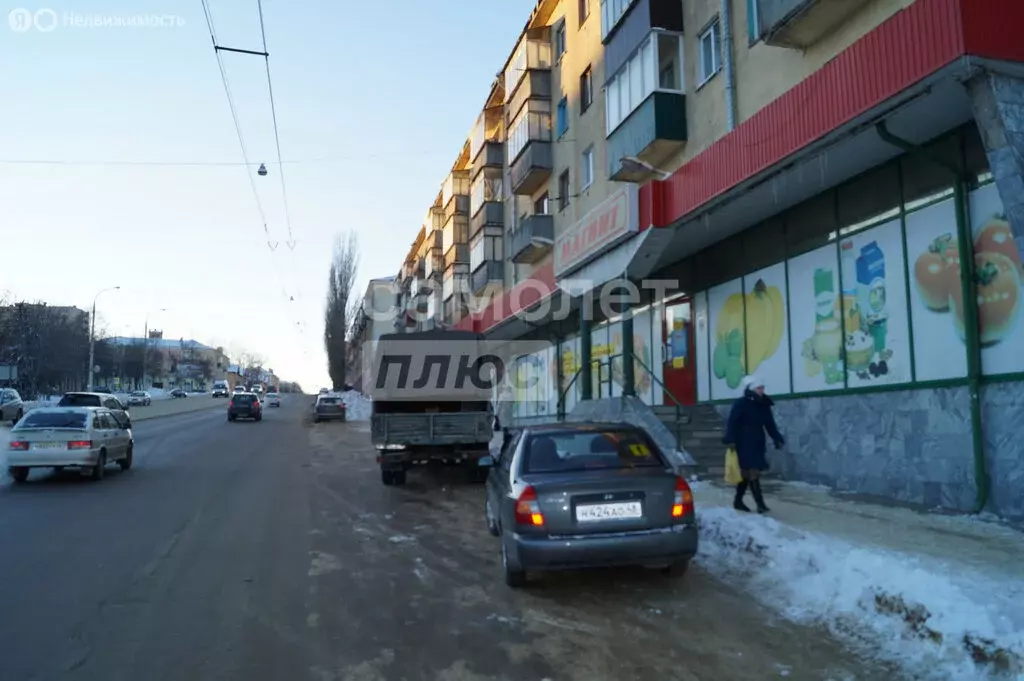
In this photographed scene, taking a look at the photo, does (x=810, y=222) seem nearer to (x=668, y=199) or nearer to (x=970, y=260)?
(x=668, y=199)

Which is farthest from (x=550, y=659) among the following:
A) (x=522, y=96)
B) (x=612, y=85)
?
(x=522, y=96)

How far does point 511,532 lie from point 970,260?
6.73m

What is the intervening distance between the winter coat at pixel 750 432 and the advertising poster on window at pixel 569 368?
1399cm

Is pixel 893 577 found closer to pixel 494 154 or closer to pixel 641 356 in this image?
pixel 641 356

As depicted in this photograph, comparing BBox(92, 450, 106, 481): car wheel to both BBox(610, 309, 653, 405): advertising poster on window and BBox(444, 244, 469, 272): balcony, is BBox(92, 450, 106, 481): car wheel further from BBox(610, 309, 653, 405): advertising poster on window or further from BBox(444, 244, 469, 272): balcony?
BBox(444, 244, 469, 272): balcony

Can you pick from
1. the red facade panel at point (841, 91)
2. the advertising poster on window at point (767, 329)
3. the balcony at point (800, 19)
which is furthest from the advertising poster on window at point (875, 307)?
the balcony at point (800, 19)

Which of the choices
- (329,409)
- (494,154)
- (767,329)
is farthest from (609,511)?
(329,409)

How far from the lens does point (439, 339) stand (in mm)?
16484

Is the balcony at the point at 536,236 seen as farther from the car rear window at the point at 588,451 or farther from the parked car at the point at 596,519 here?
the parked car at the point at 596,519

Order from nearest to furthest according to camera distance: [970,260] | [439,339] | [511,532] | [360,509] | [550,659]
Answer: [550,659] → [511,532] → [970,260] → [360,509] → [439,339]

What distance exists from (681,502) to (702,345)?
10.2 metres

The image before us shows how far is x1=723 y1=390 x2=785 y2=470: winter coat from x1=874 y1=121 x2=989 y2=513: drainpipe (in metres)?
2.24

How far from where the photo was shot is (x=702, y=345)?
1603cm

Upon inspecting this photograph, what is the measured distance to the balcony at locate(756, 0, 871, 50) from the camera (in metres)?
10.7
